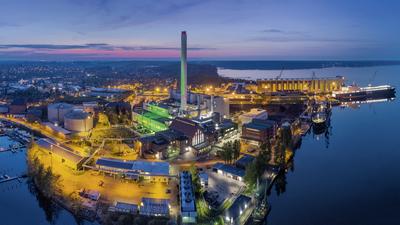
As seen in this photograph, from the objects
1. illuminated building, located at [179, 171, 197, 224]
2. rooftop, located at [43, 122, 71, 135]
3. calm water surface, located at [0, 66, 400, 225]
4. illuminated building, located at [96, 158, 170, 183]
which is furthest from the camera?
rooftop, located at [43, 122, 71, 135]

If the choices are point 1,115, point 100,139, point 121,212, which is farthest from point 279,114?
point 1,115

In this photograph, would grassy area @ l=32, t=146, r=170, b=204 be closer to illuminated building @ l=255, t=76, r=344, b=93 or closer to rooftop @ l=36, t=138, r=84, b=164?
rooftop @ l=36, t=138, r=84, b=164

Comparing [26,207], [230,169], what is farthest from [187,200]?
[26,207]

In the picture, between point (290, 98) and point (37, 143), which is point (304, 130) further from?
point (37, 143)

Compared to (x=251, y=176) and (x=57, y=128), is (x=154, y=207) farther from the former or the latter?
(x=57, y=128)

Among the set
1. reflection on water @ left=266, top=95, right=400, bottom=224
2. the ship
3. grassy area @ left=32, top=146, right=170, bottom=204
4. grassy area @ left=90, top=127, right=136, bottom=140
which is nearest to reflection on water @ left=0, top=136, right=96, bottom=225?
grassy area @ left=32, top=146, right=170, bottom=204
